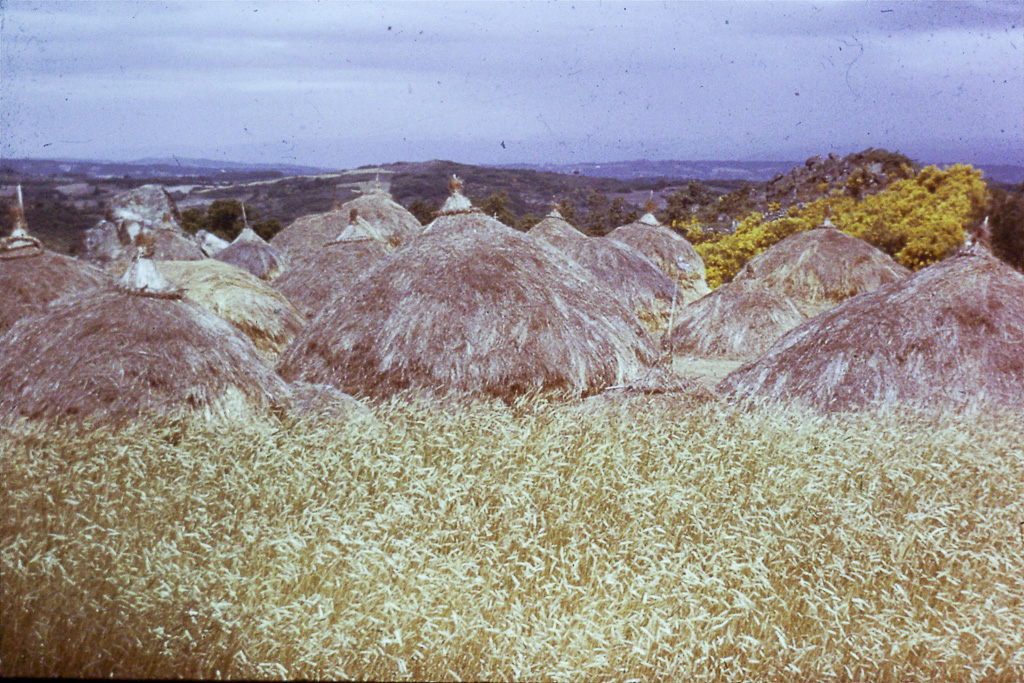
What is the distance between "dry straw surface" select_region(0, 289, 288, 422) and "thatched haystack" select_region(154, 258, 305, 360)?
5.17 m

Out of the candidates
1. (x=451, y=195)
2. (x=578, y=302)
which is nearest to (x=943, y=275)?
(x=578, y=302)

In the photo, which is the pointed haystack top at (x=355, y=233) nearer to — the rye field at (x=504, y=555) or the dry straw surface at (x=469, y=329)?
the dry straw surface at (x=469, y=329)

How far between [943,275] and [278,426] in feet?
22.0

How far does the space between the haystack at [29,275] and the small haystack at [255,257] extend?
10.8 metres

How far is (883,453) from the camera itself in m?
5.55

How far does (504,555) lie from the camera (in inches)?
173

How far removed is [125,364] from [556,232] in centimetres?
1673

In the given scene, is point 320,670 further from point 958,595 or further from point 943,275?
point 943,275

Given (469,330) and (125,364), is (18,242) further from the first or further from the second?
(469,330)

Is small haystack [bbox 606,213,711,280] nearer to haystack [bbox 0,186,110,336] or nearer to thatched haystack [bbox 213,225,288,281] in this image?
thatched haystack [bbox 213,225,288,281]

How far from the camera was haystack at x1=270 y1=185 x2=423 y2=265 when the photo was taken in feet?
77.4

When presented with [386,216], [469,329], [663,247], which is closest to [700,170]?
[663,247]

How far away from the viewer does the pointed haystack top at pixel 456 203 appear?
426 inches

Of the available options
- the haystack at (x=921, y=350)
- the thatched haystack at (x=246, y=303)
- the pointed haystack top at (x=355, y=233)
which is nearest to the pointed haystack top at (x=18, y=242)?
the thatched haystack at (x=246, y=303)
